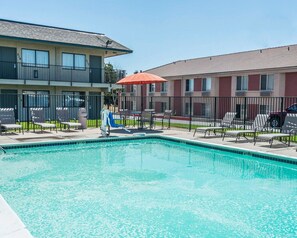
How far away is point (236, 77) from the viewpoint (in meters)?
28.2

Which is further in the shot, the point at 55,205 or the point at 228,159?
the point at 228,159

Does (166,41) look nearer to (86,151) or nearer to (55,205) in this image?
(86,151)

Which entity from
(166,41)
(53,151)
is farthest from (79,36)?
(53,151)

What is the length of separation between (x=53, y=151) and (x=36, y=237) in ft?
22.4

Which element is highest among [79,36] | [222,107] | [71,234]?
[79,36]

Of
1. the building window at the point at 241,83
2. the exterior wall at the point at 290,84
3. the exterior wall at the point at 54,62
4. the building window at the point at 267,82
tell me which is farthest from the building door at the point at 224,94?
the exterior wall at the point at 54,62

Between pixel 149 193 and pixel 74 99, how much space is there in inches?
733

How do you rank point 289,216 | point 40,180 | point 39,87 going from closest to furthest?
point 289,216
point 40,180
point 39,87

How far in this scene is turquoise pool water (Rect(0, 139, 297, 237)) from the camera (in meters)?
5.16

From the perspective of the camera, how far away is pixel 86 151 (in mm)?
11445

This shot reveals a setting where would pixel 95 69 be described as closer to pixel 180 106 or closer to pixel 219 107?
pixel 180 106

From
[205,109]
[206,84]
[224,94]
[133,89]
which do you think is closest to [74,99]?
[205,109]

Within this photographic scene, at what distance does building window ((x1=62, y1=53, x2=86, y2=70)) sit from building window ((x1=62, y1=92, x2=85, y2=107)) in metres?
2.01

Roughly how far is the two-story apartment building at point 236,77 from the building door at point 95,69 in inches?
242
